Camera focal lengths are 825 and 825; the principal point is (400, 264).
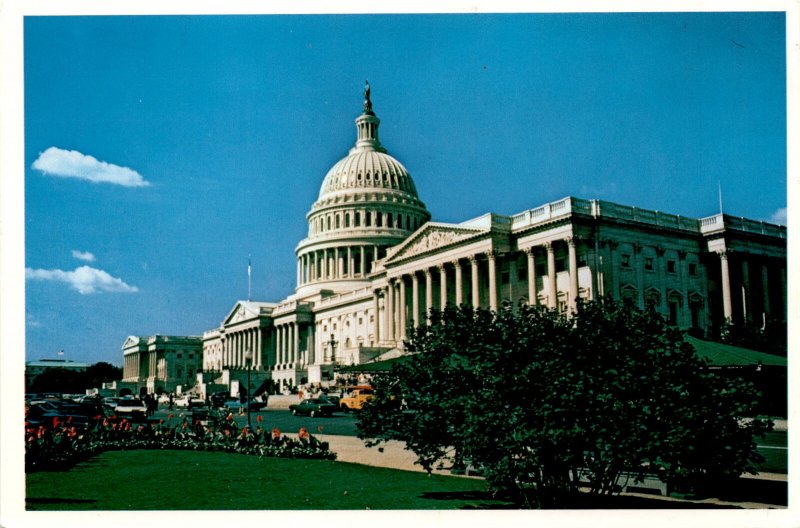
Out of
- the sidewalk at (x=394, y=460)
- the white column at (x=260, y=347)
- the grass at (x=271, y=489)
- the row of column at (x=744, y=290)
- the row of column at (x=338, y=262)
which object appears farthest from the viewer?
the white column at (x=260, y=347)

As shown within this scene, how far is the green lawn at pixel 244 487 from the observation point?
17.9m

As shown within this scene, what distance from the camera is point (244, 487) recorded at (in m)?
20.3

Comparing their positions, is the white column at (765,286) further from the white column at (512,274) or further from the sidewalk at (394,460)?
the sidewalk at (394,460)

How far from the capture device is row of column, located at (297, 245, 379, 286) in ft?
453

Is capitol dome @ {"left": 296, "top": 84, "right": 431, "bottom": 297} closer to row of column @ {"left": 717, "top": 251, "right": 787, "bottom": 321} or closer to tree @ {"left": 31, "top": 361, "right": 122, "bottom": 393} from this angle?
tree @ {"left": 31, "top": 361, "right": 122, "bottom": 393}

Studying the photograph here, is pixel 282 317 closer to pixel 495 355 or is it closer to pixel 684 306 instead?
pixel 684 306

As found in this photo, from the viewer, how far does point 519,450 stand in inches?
559

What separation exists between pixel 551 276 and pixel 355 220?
72.3 metres

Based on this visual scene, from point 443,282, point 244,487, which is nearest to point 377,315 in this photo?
point 443,282

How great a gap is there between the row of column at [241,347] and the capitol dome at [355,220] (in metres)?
11.8

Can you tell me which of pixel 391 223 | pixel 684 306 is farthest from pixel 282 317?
pixel 684 306

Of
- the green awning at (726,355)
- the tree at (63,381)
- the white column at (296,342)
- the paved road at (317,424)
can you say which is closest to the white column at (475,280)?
the paved road at (317,424)

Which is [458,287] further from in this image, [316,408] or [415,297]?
[316,408]
